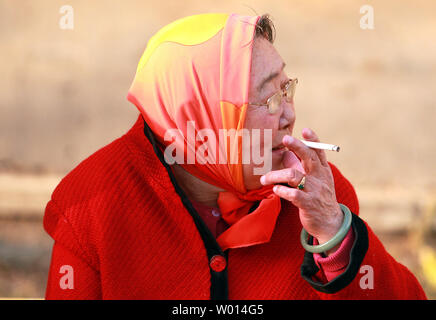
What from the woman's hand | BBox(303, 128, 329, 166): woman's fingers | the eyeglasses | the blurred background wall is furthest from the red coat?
the blurred background wall

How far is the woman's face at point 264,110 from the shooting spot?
72.4 inches

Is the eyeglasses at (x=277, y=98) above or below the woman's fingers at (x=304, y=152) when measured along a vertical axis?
above

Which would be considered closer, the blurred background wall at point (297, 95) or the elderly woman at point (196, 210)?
the elderly woman at point (196, 210)

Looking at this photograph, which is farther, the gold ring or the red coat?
the red coat

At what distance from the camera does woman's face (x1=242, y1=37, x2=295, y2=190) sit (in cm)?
184

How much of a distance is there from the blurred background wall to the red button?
2.71m

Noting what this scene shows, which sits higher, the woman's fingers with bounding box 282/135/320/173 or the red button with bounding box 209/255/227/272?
the woman's fingers with bounding box 282/135/320/173

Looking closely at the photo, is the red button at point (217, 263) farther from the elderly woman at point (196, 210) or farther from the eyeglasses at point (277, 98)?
the eyeglasses at point (277, 98)

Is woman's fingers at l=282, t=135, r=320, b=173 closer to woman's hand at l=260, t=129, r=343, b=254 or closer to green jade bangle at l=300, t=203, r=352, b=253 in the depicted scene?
woman's hand at l=260, t=129, r=343, b=254

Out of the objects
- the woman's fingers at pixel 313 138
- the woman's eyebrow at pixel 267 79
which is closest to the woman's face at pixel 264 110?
the woman's eyebrow at pixel 267 79

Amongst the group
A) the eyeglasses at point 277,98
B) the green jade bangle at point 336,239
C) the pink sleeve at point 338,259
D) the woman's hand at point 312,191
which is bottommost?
the pink sleeve at point 338,259

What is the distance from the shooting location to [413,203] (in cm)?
440

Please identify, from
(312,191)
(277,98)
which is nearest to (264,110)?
(277,98)
